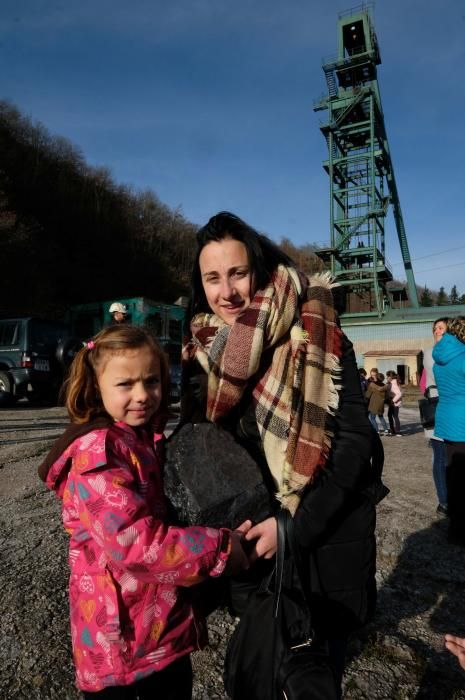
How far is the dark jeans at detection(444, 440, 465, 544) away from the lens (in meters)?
3.55

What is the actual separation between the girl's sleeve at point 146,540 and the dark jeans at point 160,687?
1.29ft

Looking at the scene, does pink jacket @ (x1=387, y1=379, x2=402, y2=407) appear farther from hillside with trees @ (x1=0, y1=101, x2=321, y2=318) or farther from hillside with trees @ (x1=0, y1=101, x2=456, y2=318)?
hillside with trees @ (x1=0, y1=101, x2=456, y2=318)

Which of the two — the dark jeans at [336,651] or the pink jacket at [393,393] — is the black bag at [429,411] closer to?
the dark jeans at [336,651]

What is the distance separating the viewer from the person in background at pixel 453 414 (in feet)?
11.8

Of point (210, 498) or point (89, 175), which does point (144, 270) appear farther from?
point (210, 498)

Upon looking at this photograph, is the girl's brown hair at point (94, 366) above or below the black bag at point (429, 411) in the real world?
above

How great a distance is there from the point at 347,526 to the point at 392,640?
156 centimetres

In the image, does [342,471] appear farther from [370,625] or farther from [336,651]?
[370,625]

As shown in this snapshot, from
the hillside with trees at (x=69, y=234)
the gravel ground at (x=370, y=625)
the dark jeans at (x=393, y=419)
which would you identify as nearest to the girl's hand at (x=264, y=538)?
the gravel ground at (x=370, y=625)

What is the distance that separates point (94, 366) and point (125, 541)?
0.56 meters

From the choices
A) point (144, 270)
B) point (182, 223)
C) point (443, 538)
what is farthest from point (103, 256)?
point (443, 538)

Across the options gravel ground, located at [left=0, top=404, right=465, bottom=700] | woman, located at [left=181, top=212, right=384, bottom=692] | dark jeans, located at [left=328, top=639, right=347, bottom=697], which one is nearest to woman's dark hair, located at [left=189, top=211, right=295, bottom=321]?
woman, located at [left=181, top=212, right=384, bottom=692]

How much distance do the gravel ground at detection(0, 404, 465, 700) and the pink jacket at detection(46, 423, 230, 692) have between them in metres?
0.95

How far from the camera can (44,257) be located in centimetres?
2659
